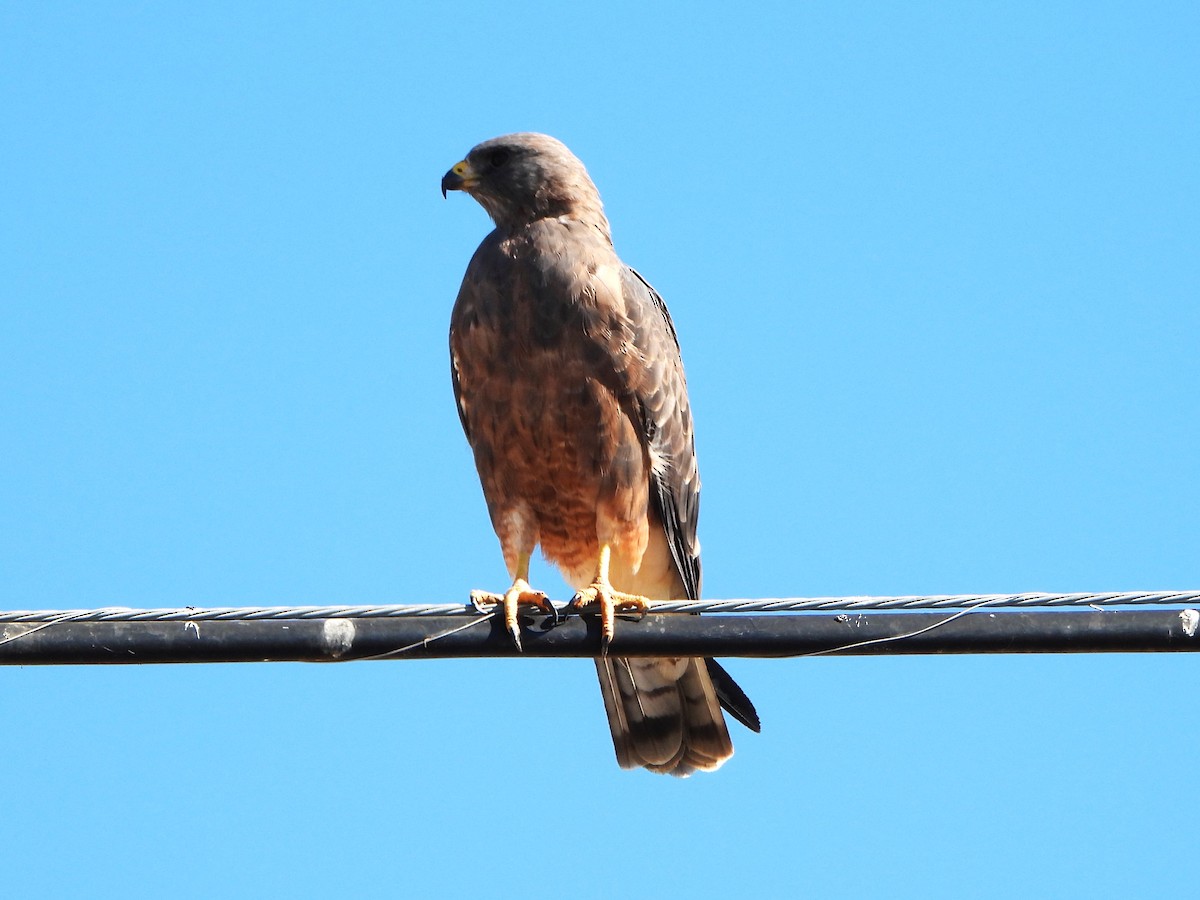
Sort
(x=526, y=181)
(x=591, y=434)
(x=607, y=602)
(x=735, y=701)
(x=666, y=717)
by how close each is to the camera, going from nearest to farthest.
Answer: (x=607, y=602)
(x=735, y=701)
(x=591, y=434)
(x=666, y=717)
(x=526, y=181)

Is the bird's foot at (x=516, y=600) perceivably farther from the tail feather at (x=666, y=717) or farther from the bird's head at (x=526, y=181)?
the bird's head at (x=526, y=181)

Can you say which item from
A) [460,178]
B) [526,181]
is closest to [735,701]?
[526,181]

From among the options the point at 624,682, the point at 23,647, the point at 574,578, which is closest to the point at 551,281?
the point at 574,578

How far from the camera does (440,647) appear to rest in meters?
3.60

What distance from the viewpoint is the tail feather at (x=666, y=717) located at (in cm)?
547

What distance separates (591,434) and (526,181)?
3.97ft

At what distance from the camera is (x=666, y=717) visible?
18.1 feet

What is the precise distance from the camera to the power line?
3.39 m

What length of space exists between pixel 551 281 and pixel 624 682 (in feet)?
4.95

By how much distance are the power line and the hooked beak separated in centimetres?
287

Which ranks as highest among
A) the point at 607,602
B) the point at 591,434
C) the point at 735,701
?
the point at 591,434

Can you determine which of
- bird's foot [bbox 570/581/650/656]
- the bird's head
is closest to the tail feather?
bird's foot [bbox 570/581/650/656]

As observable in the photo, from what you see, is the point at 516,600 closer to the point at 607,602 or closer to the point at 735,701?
the point at 607,602

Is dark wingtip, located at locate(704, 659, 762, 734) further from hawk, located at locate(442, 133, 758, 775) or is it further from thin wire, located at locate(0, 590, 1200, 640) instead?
thin wire, located at locate(0, 590, 1200, 640)
